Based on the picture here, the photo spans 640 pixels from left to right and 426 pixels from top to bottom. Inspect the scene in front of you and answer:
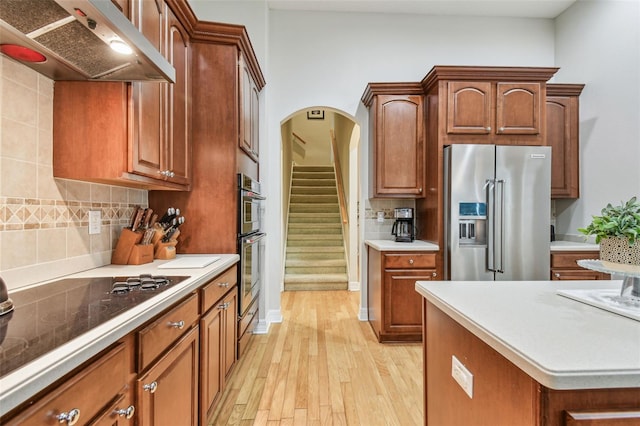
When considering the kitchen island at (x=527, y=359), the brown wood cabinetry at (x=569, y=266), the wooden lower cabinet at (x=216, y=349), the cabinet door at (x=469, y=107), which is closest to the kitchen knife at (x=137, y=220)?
the wooden lower cabinet at (x=216, y=349)

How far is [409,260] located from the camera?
9.45 ft

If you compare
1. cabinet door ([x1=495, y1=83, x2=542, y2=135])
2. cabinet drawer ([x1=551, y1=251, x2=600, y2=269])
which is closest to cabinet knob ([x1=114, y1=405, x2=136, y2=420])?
cabinet door ([x1=495, y1=83, x2=542, y2=135])

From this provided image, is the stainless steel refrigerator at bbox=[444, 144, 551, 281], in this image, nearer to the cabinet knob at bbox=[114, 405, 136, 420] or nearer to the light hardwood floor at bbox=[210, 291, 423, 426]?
the light hardwood floor at bbox=[210, 291, 423, 426]

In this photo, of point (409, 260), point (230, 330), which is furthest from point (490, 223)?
point (230, 330)

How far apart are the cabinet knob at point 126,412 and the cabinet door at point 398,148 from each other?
8.76 feet

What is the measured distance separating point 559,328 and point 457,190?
2084 millimetres

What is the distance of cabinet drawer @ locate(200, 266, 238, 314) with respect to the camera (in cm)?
159

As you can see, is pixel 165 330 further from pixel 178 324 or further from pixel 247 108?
pixel 247 108

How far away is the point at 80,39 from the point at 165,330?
107cm

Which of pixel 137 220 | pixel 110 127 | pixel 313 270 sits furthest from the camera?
pixel 313 270

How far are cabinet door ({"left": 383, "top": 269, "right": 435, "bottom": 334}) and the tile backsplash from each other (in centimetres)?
226

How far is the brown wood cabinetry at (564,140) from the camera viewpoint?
10.7 ft

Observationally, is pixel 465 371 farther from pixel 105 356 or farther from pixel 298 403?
pixel 298 403

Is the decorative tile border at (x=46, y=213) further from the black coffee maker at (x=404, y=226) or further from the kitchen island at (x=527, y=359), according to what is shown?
the black coffee maker at (x=404, y=226)
